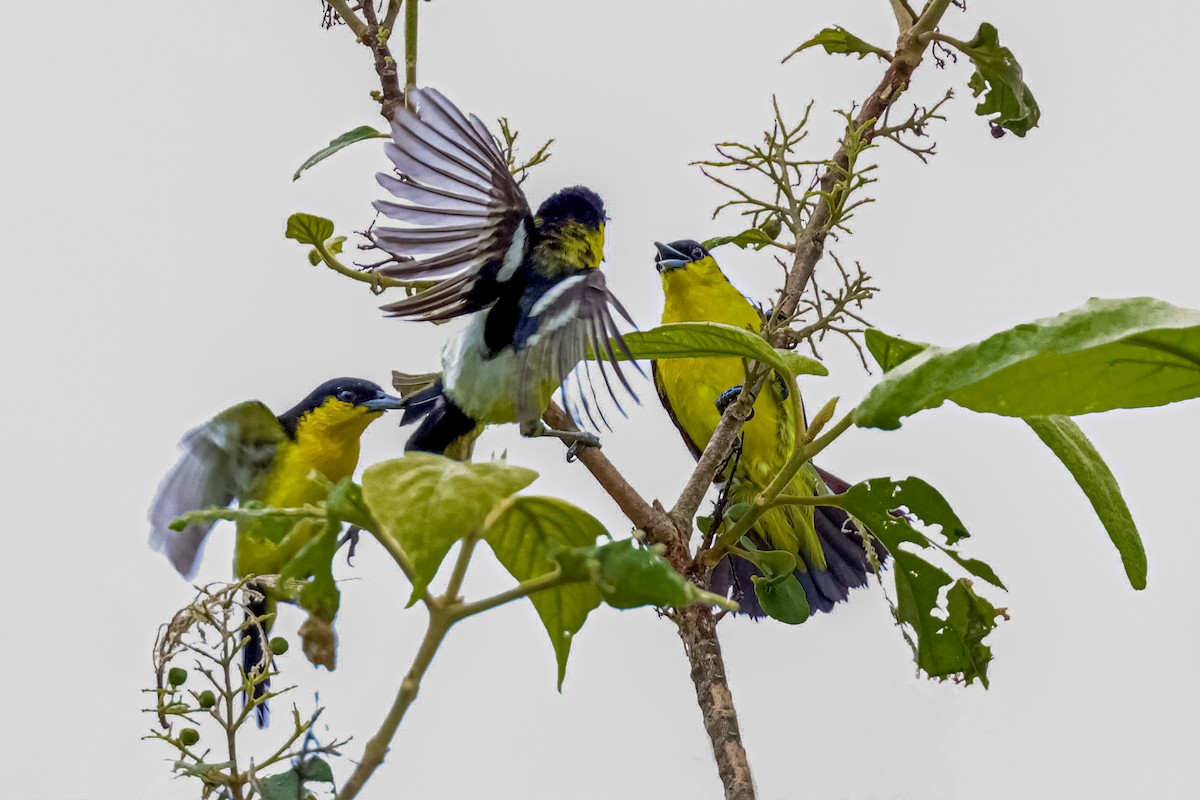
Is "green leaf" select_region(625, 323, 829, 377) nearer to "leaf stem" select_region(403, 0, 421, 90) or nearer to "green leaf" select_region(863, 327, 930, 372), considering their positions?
"green leaf" select_region(863, 327, 930, 372)

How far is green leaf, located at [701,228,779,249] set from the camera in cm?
84

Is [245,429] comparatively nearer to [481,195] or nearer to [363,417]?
[363,417]

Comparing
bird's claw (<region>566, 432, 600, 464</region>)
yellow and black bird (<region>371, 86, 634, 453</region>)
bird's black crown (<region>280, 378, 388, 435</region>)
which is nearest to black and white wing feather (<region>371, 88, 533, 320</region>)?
yellow and black bird (<region>371, 86, 634, 453</region>)

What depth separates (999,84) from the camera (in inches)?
37.8

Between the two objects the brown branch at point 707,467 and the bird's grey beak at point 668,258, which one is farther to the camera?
the bird's grey beak at point 668,258

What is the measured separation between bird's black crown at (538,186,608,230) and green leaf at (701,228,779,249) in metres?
0.24

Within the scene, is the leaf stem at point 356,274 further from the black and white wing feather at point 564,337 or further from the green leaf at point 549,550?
the green leaf at point 549,550

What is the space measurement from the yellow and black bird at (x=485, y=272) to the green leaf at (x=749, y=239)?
11cm

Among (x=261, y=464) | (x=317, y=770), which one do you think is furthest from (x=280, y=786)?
(x=261, y=464)

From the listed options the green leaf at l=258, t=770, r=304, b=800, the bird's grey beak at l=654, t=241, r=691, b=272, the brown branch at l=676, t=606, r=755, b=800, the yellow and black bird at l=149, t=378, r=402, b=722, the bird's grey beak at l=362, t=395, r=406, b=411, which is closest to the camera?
the green leaf at l=258, t=770, r=304, b=800

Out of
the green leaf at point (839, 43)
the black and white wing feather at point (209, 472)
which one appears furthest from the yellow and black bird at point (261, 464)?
the green leaf at point (839, 43)

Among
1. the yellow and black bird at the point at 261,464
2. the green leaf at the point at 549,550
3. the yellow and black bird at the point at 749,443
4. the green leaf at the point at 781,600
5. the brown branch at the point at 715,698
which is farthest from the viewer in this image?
the yellow and black bird at the point at 749,443

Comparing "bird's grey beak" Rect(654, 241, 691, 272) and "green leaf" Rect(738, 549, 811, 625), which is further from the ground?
"bird's grey beak" Rect(654, 241, 691, 272)

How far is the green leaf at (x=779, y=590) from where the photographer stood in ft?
2.52
